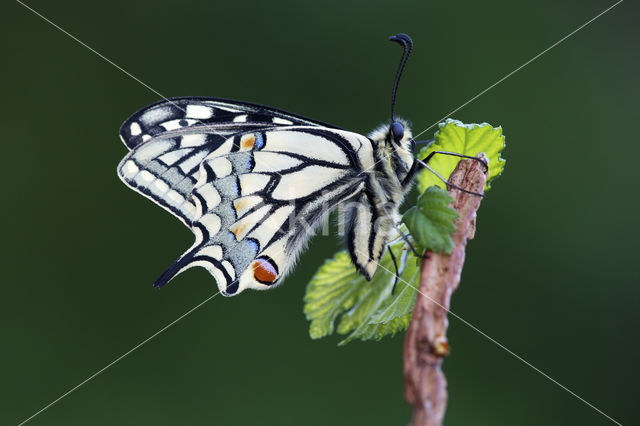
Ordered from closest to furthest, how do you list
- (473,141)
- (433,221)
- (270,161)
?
(433,221)
(473,141)
(270,161)

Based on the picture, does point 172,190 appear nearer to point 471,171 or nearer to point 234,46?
point 471,171

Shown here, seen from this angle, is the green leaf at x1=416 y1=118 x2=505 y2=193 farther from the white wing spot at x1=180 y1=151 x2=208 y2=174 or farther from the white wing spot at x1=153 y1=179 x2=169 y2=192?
the white wing spot at x1=153 y1=179 x2=169 y2=192

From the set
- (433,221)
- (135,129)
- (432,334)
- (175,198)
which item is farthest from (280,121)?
(432,334)

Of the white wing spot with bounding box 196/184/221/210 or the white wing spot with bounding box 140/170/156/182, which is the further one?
the white wing spot with bounding box 140/170/156/182

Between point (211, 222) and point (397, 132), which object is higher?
point (397, 132)

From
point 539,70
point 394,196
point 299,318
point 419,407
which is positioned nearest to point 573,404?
point 299,318

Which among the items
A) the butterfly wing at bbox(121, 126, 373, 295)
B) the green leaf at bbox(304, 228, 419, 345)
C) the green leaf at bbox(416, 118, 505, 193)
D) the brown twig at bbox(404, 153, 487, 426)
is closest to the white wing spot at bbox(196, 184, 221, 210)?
the butterfly wing at bbox(121, 126, 373, 295)

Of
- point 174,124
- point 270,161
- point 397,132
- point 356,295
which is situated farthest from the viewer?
point 174,124

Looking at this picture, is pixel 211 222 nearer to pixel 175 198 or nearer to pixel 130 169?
pixel 175 198
